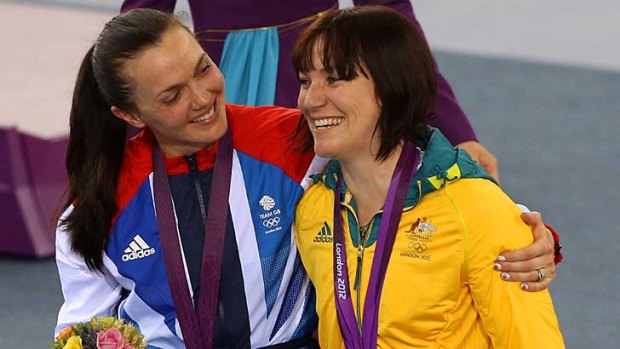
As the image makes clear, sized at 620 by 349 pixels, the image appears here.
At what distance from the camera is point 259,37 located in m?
3.45

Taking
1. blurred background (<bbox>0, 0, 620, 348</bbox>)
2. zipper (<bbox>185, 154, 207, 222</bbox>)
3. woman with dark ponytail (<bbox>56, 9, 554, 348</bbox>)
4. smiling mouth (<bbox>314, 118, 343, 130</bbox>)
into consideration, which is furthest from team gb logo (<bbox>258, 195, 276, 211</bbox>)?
blurred background (<bbox>0, 0, 620, 348</bbox>)

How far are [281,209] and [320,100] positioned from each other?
0.28 metres

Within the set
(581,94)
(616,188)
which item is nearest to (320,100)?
(616,188)

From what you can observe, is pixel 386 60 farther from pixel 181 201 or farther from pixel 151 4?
pixel 151 4

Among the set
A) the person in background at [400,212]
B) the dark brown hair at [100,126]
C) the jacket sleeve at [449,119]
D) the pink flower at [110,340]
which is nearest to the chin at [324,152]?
the person in background at [400,212]

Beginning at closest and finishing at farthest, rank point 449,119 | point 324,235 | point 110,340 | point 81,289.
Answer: point 110,340
point 324,235
point 81,289
point 449,119

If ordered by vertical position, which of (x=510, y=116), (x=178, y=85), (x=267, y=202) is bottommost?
(x=510, y=116)

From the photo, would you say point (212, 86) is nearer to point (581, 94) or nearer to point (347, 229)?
point (347, 229)

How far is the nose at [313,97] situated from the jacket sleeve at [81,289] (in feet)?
1.86

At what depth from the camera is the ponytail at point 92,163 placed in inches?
116

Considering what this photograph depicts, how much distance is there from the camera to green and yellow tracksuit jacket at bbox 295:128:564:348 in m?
2.69

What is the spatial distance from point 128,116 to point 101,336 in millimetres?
499

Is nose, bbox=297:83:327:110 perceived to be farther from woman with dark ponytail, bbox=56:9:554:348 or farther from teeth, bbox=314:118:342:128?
woman with dark ponytail, bbox=56:9:554:348

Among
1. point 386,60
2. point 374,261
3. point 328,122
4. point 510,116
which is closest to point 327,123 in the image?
point 328,122
